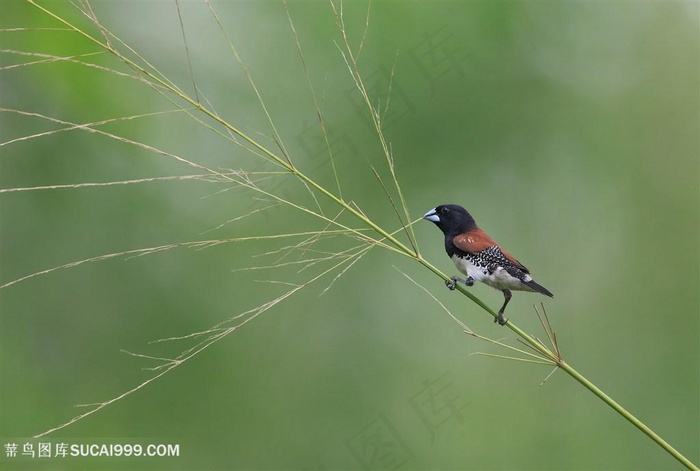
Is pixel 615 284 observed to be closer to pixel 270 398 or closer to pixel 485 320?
pixel 485 320

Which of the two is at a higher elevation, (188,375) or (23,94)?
(23,94)

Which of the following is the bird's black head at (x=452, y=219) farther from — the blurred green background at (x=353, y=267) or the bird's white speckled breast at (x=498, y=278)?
the blurred green background at (x=353, y=267)

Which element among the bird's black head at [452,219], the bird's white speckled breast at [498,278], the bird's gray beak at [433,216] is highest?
the bird's gray beak at [433,216]

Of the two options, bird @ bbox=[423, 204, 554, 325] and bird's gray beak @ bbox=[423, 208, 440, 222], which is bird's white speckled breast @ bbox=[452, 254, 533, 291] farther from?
bird's gray beak @ bbox=[423, 208, 440, 222]

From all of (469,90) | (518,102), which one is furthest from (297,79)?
(518,102)

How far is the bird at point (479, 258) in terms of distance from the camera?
2.37 metres

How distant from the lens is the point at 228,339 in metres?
5.05

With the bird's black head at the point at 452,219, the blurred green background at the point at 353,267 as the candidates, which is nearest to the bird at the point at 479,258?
the bird's black head at the point at 452,219

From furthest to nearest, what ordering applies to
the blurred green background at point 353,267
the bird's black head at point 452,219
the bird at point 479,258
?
the blurred green background at point 353,267 → the bird's black head at point 452,219 → the bird at point 479,258

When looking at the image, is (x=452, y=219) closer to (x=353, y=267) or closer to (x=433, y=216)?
(x=433, y=216)

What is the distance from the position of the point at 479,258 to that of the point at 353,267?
275 centimetres

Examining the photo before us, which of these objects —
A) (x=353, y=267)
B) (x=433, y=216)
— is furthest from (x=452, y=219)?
(x=353, y=267)

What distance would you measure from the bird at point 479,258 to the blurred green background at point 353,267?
74.1 inches

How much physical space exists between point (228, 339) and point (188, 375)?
36cm
